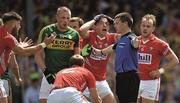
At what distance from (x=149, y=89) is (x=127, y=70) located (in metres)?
0.59

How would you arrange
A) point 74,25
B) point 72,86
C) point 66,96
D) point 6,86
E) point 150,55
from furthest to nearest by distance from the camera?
1. point 74,25
2. point 6,86
3. point 150,55
4. point 72,86
5. point 66,96

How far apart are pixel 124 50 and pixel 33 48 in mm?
1814

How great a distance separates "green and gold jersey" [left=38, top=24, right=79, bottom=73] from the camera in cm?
1461

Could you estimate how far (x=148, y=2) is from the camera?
2586 centimetres

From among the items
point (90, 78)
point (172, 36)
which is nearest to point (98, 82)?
point (90, 78)

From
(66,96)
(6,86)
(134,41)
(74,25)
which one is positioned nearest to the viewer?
(66,96)

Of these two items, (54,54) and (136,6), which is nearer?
(54,54)

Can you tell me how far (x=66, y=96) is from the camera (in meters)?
12.7

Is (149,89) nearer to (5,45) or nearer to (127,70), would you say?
(127,70)

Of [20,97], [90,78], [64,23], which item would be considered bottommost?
[20,97]

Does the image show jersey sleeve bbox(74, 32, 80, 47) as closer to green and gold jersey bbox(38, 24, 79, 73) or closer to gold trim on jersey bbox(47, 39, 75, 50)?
green and gold jersey bbox(38, 24, 79, 73)

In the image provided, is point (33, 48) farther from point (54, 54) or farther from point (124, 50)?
point (124, 50)

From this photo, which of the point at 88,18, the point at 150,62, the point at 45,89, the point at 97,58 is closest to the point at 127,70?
the point at 150,62

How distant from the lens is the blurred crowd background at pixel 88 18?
20.9 m
